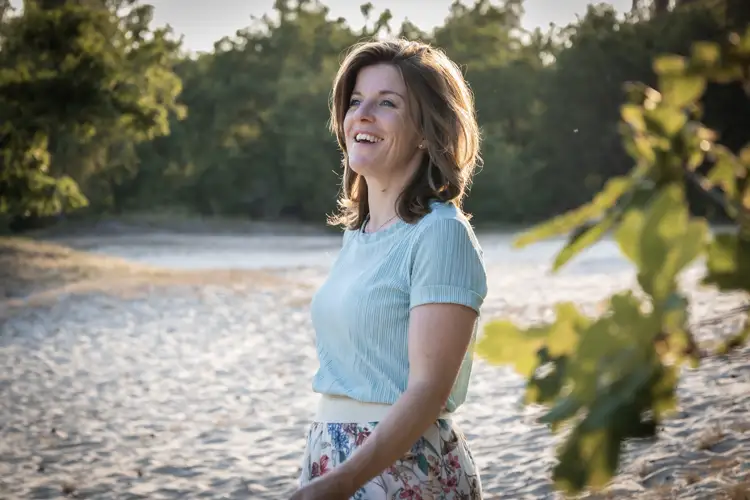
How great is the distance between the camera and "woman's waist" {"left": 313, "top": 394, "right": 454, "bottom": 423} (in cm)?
199

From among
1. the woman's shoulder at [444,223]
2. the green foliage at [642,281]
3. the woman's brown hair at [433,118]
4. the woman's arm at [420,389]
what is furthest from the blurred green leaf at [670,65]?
the woman's brown hair at [433,118]

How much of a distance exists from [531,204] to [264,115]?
392 inches

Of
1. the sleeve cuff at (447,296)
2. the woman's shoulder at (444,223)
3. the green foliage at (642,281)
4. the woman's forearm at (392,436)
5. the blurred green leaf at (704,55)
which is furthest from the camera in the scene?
the woman's shoulder at (444,223)

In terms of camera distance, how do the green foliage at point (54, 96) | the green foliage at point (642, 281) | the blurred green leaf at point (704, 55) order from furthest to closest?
the green foliage at point (54, 96), the blurred green leaf at point (704, 55), the green foliage at point (642, 281)

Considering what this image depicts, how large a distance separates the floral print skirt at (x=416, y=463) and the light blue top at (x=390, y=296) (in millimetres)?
69

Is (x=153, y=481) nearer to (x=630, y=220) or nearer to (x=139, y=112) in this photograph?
(x=630, y=220)

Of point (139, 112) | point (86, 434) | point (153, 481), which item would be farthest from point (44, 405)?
point (139, 112)

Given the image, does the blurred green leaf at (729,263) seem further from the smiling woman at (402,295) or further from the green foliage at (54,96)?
the green foliage at (54,96)

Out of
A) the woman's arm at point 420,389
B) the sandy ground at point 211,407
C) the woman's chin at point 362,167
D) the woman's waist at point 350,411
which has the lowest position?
the sandy ground at point 211,407

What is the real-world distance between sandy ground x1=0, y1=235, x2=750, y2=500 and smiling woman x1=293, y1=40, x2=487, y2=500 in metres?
0.84

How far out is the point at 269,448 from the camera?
637 cm

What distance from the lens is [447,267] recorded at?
182 centimetres

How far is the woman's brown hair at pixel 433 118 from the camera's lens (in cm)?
207

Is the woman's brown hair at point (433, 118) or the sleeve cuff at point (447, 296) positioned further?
the woman's brown hair at point (433, 118)
